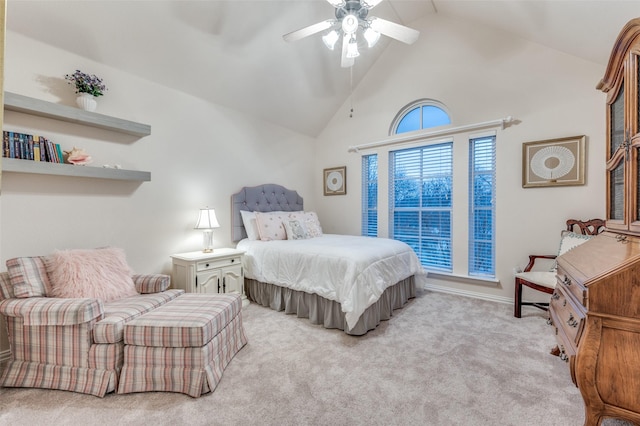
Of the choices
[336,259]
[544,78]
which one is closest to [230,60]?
[336,259]

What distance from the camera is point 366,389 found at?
1839 millimetres

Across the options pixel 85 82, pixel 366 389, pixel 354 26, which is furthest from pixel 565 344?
pixel 85 82

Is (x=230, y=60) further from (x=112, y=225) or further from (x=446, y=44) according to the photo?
(x=446, y=44)

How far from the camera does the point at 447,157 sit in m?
3.90

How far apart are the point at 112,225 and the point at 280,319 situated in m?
1.87

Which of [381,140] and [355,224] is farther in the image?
[355,224]

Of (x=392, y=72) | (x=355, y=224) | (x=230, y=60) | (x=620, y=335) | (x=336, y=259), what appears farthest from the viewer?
(x=355, y=224)

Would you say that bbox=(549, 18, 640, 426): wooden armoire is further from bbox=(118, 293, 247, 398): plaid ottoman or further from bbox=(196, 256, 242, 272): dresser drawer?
bbox=(196, 256, 242, 272): dresser drawer

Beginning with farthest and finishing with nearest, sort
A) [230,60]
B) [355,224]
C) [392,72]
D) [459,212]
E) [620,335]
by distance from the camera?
[355,224] < [392,72] < [459,212] < [230,60] < [620,335]

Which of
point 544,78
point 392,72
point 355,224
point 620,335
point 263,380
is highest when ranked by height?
point 392,72

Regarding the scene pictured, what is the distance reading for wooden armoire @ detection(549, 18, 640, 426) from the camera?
1274mm

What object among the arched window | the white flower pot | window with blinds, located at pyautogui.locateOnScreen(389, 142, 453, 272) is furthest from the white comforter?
the white flower pot

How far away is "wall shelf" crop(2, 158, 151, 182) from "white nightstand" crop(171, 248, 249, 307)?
92 cm

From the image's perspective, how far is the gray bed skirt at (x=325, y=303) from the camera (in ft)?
8.88
